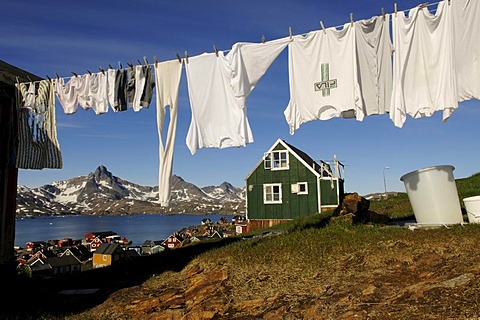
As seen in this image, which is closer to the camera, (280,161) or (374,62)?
(374,62)

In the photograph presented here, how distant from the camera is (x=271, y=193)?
29.6 meters

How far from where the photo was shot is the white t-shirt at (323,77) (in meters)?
8.59

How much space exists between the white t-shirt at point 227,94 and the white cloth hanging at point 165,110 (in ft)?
1.67

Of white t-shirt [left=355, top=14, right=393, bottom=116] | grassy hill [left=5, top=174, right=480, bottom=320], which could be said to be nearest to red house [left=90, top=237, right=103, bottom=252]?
grassy hill [left=5, top=174, right=480, bottom=320]

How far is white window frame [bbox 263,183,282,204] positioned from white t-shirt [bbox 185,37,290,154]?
66.6 feet

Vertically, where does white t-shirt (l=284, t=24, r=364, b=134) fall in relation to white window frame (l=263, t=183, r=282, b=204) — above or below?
above

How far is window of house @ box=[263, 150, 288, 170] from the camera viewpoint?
29.7 meters

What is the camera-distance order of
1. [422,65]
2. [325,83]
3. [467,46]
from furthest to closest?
[325,83] < [422,65] < [467,46]

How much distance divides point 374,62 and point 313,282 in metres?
5.12

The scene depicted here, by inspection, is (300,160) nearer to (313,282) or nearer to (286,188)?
(286,188)

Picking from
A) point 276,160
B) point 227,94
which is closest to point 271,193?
point 276,160

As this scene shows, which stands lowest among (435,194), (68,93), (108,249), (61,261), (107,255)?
(61,261)

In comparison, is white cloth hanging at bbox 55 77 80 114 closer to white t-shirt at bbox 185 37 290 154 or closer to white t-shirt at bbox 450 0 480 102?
white t-shirt at bbox 185 37 290 154

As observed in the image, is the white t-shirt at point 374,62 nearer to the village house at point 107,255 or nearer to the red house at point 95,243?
the village house at point 107,255
